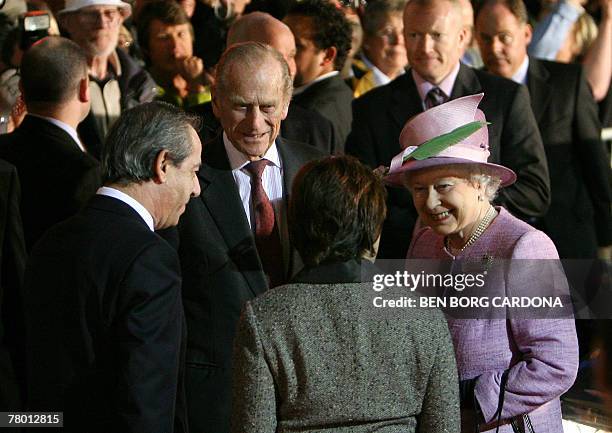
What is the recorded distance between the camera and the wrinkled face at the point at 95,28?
6.47 metres

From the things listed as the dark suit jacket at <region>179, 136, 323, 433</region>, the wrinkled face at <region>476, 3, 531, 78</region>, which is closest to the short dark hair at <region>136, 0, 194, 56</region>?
the wrinkled face at <region>476, 3, 531, 78</region>

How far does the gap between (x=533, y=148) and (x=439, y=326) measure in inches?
91.2

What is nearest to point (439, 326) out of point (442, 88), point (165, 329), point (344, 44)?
A: point (165, 329)

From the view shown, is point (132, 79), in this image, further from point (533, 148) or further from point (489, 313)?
point (489, 313)

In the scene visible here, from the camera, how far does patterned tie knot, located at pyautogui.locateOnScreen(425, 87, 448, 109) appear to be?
5.34 m

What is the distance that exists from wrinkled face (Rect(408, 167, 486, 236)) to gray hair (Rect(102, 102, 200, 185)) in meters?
0.74

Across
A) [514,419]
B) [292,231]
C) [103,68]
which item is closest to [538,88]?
[103,68]

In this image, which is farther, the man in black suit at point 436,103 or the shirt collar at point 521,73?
the shirt collar at point 521,73

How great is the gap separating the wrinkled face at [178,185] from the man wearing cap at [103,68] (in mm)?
2850

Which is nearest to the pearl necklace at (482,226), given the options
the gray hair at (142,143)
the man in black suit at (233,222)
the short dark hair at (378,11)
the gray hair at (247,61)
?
the man in black suit at (233,222)

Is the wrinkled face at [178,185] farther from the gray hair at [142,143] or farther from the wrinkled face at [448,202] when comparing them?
the wrinkled face at [448,202]

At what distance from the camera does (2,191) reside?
432 cm

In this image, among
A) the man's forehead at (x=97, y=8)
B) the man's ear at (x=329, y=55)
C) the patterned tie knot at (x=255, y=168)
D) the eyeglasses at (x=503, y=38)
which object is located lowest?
the patterned tie knot at (x=255, y=168)

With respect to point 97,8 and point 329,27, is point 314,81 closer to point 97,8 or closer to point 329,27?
point 329,27
